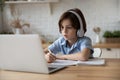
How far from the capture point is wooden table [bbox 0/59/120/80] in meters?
1.28

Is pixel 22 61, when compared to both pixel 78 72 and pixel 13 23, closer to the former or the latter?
pixel 78 72

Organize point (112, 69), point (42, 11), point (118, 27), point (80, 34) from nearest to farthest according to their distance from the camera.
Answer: point (112, 69) < point (80, 34) < point (118, 27) < point (42, 11)

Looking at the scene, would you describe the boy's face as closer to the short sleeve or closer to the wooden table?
the short sleeve

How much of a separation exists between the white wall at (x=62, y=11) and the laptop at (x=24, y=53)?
2376 millimetres

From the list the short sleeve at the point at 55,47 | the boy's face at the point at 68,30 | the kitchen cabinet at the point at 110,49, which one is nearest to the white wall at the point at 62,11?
the kitchen cabinet at the point at 110,49

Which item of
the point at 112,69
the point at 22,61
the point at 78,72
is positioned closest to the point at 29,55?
the point at 22,61

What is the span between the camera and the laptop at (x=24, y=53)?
1.35m

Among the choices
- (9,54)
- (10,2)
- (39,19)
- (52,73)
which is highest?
(10,2)

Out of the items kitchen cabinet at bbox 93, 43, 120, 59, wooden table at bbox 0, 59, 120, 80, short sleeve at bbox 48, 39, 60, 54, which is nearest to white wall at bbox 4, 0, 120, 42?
kitchen cabinet at bbox 93, 43, 120, 59

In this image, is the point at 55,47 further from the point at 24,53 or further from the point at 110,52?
the point at 110,52

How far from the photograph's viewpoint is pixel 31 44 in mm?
1355

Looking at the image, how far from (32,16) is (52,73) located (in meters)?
2.70

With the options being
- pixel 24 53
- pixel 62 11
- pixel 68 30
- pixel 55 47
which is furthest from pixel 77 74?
pixel 62 11

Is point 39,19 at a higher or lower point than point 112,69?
higher
